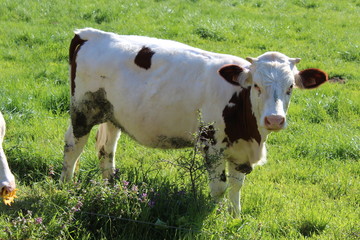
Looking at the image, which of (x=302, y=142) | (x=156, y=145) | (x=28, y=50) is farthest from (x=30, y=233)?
(x=28, y=50)

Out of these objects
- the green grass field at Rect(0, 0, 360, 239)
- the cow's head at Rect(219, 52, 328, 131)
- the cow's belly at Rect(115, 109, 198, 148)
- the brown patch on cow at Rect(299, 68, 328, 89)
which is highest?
the cow's head at Rect(219, 52, 328, 131)

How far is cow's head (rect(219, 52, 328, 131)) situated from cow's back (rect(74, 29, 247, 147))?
22 cm

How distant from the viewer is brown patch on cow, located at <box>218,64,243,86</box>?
529 cm

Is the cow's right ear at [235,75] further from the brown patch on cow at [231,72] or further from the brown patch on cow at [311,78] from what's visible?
the brown patch on cow at [311,78]

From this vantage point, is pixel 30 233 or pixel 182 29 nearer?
pixel 30 233

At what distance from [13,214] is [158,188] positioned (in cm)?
129

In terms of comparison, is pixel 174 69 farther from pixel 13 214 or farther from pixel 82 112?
pixel 13 214

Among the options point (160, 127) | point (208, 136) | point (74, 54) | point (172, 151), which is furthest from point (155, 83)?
point (172, 151)

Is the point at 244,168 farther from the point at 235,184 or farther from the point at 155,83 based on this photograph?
the point at 155,83

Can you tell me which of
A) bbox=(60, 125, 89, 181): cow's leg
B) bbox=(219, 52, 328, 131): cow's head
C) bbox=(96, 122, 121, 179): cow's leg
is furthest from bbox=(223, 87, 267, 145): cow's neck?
bbox=(60, 125, 89, 181): cow's leg

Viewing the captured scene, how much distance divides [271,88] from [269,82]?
0.20 feet

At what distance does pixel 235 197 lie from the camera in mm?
5852

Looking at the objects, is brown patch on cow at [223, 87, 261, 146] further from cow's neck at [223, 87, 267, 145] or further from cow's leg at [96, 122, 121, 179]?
cow's leg at [96, 122, 121, 179]

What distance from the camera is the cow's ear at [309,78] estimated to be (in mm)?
5543
